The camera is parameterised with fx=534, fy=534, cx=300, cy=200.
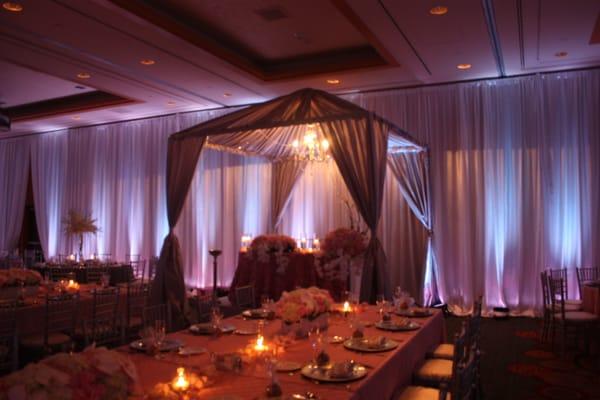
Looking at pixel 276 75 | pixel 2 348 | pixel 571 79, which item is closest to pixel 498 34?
pixel 571 79

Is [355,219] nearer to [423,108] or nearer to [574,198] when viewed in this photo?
[423,108]

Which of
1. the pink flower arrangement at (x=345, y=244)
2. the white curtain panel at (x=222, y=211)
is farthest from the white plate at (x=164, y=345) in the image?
the white curtain panel at (x=222, y=211)

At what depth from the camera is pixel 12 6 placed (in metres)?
6.01

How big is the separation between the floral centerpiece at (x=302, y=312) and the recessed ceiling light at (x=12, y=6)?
186 inches

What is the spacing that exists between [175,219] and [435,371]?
4197mm

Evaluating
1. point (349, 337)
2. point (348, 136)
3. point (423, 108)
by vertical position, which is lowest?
point (349, 337)

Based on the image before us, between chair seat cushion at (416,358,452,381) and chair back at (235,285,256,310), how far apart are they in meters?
2.06

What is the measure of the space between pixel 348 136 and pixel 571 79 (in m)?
4.57

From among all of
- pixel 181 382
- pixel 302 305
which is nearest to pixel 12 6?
pixel 302 305

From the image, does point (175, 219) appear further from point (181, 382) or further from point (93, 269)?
point (181, 382)

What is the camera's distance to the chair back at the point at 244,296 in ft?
18.0

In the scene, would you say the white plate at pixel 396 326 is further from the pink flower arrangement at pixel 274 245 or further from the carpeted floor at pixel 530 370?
the pink flower arrangement at pixel 274 245

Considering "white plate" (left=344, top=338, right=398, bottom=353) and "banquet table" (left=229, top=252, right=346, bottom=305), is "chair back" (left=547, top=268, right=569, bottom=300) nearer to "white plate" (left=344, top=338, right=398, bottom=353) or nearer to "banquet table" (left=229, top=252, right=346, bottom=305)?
"banquet table" (left=229, top=252, right=346, bottom=305)

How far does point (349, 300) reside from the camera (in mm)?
4648
